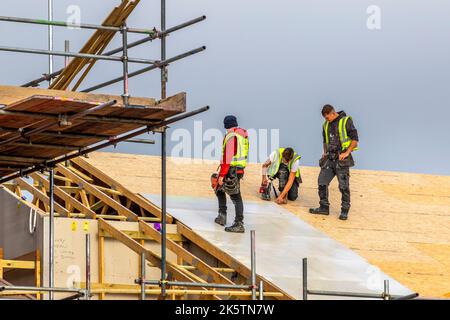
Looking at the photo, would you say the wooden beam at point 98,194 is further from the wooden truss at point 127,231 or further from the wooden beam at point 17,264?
the wooden beam at point 17,264

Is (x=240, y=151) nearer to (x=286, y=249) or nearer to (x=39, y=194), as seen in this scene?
(x=286, y=249)

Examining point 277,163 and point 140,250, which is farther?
point 277,163

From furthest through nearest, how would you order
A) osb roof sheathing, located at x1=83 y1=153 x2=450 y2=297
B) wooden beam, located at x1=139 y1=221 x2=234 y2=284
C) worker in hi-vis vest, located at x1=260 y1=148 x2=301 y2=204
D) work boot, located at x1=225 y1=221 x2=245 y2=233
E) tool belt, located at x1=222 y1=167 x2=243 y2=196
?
worker in hi-vis vest, located at x1=260 y1=148 x2=301 y2=204, osb roof sheathing, located at x1=83 y1=153 x2=450 y2=297, work boot, located at x1=225 y1=221 x2=245 y2=233, tool belt, located at x1=222 y1=167 x2=243 y2=196, wooden beam, located at x1=139 y1=221 x2=234 y2=284

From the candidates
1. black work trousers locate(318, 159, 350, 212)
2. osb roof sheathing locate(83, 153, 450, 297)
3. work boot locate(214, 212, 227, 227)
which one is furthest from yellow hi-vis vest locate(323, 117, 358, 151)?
work boot locate(214, 212, 227, 227)

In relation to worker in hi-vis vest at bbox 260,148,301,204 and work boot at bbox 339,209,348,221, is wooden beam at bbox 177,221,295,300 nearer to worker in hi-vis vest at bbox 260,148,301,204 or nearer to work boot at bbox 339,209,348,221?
worker in hi-vis vest at bbox 260,148,301,204

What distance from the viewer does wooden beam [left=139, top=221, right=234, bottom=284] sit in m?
20.5

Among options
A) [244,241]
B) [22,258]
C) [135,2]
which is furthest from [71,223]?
[135,2]

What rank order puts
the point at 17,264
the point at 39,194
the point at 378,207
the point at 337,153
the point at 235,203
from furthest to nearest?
the point at 378,207, the point at 337,153, the point at 235,203, the point at 39,194, the point at 17,264

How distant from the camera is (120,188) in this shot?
75.7 ft

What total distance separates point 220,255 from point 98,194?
212 centimetres

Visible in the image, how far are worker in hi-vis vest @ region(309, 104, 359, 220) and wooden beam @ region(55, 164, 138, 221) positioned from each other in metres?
3.42

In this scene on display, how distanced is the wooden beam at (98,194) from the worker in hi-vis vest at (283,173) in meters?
3.29

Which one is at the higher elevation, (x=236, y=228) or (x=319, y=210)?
(x=319, y=210)

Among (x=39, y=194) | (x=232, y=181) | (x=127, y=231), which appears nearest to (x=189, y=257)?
(x=127, y=231)
